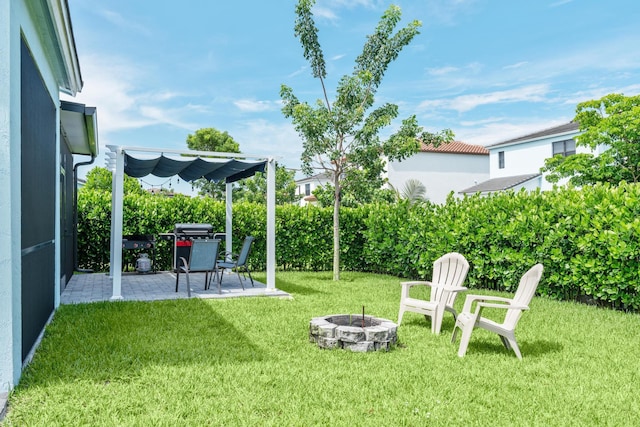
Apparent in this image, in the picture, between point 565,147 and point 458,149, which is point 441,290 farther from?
point 458,149

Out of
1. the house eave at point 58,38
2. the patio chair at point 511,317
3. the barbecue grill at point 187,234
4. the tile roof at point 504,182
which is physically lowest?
the patio chair at point 511,317

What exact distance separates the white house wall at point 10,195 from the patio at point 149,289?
13.1 ft

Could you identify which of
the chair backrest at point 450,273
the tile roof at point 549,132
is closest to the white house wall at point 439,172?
the tile roof at point 549,132

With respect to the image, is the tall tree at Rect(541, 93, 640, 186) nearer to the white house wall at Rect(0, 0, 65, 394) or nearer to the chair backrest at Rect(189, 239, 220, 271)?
the chair backrest at Rect(189, 239, 220, 271)

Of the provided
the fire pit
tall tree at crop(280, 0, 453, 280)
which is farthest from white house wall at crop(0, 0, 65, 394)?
tall tree at crop(280, 0, 453, 280)

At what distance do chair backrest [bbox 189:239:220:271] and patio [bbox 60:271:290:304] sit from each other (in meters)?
0.49

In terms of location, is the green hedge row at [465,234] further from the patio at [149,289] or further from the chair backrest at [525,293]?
the chair backrest at [525,293]

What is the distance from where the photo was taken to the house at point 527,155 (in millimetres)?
25562

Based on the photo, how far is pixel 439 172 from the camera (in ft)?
109

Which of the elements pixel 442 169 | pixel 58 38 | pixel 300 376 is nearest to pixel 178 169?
pixel 58 38

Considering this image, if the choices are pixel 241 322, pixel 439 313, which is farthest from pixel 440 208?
pixel 241 322

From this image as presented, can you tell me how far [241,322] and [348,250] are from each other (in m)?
7.47

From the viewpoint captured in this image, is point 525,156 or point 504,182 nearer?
point 525,156

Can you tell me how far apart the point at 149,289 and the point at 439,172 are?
2766 centimetres
